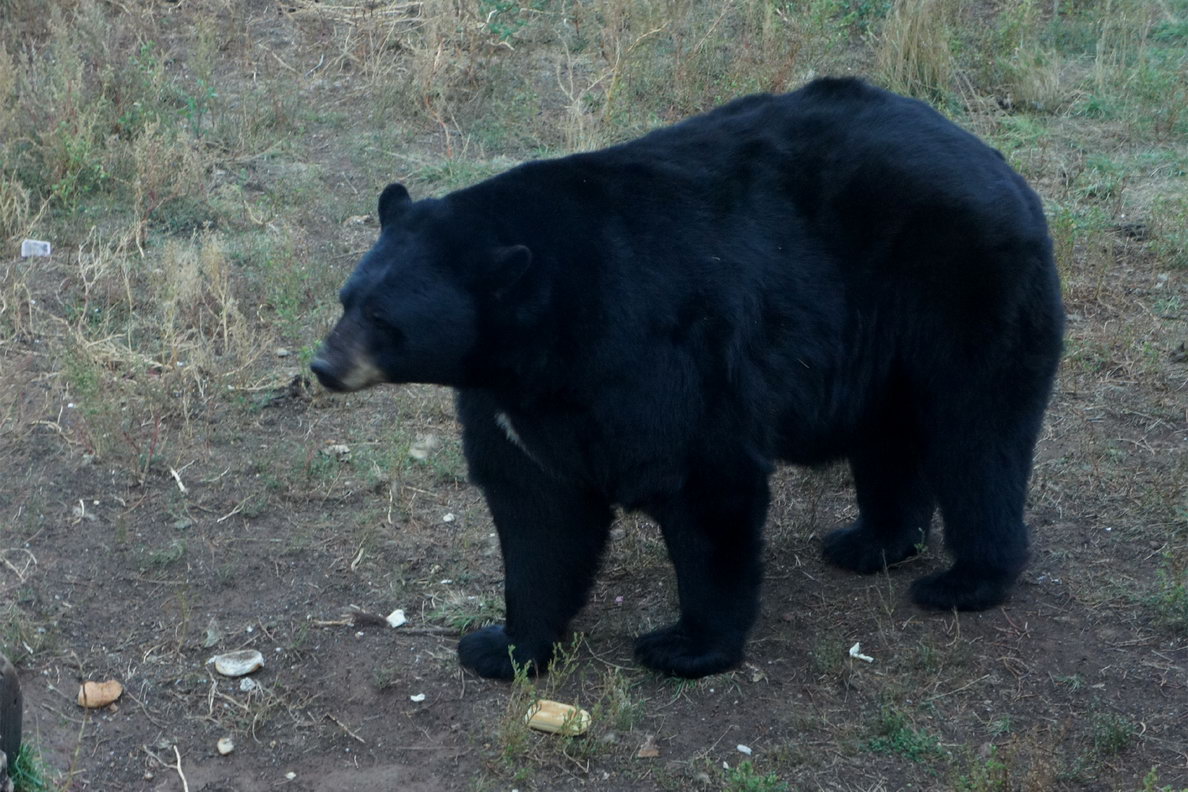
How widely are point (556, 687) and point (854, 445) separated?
1.35 metres

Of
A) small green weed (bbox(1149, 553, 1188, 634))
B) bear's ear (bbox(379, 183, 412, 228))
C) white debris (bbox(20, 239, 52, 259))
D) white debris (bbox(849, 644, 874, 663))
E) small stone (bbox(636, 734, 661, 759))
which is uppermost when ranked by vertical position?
bear's ear (bbox(379, 183, 412, 228))

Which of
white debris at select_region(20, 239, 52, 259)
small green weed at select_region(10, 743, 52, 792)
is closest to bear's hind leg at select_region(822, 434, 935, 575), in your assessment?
small green weed at select_region(10, 743, 52, 792)

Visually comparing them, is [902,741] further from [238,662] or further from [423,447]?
[423,447]

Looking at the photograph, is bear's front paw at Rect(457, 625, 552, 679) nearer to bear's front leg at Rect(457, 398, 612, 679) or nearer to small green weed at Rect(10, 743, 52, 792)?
bear's front leg at Rect(457, 398, 612, 679)

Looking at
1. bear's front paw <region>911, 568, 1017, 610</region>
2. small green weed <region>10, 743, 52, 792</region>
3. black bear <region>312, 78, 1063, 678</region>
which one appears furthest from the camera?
bear's front paw <region>911, 568, 1017, 610</region>

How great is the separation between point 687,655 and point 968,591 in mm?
1082

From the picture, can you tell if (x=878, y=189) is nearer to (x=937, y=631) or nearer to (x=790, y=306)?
(x=790, y=306)

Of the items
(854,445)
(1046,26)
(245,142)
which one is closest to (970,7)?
(1046,26)

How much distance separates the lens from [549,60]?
31.6 feet

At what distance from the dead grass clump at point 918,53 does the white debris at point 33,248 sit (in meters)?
5.44

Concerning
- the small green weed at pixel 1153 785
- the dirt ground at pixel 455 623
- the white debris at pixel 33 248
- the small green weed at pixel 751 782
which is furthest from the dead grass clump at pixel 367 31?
the small green weed at pixel 1153 785

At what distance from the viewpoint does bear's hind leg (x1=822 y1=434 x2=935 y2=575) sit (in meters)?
4.97

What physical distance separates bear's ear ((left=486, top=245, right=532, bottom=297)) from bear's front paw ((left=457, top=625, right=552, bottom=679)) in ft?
4.10

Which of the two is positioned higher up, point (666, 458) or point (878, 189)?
point (878, 189)
